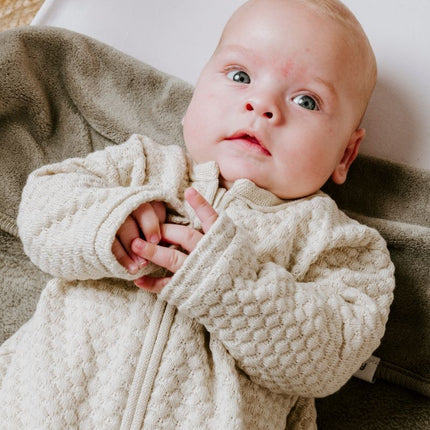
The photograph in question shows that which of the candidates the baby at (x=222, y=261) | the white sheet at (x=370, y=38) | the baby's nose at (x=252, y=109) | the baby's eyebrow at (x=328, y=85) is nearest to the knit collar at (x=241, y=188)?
the baby at (x=222, y=261)

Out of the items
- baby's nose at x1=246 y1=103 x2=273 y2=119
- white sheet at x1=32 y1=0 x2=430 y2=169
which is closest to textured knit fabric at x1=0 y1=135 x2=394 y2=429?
baby's nose at x1=246 y1=103 x2=273 y2=119

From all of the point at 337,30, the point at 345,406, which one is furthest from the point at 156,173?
the point at 345,406

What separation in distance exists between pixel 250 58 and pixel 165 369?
0.58m

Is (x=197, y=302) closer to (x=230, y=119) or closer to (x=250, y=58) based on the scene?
(x=230, y=119)

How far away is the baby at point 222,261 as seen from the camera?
2.77 feet

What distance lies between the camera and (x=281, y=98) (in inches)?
40.3

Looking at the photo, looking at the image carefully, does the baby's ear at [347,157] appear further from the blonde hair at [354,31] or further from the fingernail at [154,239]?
the fingernail at [154,239]

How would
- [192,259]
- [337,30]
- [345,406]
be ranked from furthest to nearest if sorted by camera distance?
[345,406] → [337,30] → [192,259]

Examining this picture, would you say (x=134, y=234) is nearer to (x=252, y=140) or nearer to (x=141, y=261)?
(x=141, y=261)

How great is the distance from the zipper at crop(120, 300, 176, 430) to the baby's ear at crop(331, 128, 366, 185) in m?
0.48

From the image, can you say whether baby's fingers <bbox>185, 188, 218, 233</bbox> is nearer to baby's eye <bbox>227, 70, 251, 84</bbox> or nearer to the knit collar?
the knit collar

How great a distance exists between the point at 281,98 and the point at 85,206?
41cm

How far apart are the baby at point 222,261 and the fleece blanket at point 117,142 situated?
0.19 metres

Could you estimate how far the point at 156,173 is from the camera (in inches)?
41.4
